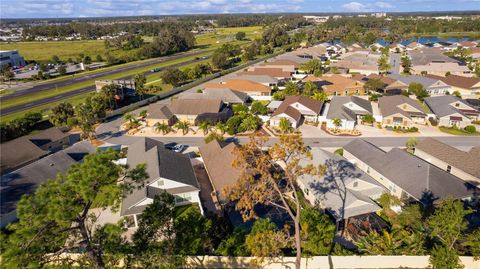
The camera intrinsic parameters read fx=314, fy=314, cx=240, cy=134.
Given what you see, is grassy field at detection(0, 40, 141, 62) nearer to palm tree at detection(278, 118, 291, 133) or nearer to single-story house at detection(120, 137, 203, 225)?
palm tree at detection(278, 118, 291, 133)

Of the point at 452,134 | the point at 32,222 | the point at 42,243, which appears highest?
the point at 32,222

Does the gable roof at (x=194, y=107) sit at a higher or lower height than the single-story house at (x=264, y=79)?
lower

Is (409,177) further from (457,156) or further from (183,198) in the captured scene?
(183,198)

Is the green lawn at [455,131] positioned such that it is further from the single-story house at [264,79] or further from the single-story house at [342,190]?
the single-story house at [264,79]

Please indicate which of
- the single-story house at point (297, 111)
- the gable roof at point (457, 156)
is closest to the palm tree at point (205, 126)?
the single-story house at point (297, 111)

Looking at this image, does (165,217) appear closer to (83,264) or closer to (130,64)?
(83,264)

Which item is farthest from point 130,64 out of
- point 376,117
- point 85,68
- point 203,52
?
point 376,117

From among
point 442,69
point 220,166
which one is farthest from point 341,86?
point 220,166
